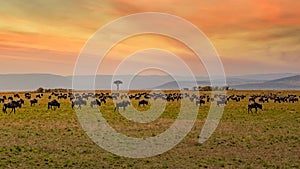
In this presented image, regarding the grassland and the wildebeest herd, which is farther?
the wildebeest herd

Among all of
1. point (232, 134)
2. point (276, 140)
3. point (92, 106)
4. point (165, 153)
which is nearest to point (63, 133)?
point (165, 153)

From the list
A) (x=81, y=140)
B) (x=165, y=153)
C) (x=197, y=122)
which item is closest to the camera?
(x=165, y=153)

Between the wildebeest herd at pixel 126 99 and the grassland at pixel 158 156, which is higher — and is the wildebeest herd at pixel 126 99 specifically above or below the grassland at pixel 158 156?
above

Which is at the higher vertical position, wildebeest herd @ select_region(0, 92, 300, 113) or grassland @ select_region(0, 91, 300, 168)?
wildebeest herd @ select_region(0, 92, 300, 113)

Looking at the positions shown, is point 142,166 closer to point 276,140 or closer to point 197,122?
point 276,140

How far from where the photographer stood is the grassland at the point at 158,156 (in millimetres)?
16956

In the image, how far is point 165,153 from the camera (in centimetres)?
1933

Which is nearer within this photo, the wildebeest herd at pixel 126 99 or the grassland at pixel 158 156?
the grassland at pixel 158 156

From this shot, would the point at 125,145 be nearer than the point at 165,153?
No

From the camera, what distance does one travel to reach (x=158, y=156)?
18656 mm

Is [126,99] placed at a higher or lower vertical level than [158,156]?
higher

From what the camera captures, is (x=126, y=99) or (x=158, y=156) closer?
(x=158, y=156)

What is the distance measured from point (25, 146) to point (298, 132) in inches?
771

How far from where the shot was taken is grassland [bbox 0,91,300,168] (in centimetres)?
1696
